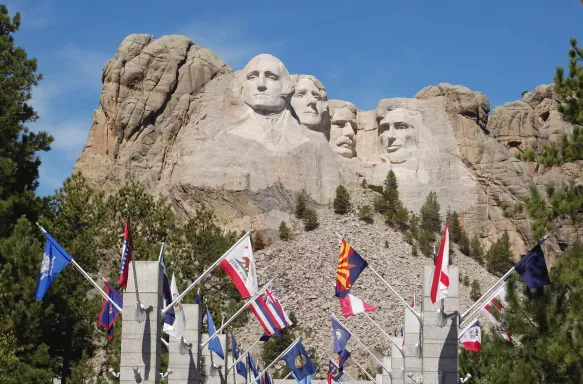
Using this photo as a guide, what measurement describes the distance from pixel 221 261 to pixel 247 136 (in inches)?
1693

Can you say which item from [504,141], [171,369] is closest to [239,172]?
[504,141]

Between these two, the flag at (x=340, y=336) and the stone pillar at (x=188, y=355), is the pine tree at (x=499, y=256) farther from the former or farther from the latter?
the stone pillar at (x=188, y=355)

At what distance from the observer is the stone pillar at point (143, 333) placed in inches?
1066

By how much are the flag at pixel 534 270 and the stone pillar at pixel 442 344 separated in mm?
2093

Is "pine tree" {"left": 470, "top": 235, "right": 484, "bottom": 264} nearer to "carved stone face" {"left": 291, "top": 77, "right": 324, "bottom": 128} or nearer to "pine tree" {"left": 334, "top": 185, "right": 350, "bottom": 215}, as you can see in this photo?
"pine tree" {"left": 334, "top": 185, "right": 350, "bottom": 215}

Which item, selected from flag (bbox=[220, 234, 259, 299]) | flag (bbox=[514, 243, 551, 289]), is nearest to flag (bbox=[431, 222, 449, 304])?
flag (bbox=[514, 243, 551, 289])

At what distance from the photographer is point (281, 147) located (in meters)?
70.7

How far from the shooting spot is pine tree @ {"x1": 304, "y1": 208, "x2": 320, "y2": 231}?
231 feet

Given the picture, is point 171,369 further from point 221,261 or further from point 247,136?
point 247,136

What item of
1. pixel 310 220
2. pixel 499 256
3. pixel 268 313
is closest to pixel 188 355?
pixel 268 313

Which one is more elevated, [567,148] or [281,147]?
[281,147]

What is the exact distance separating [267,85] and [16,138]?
29.0 meters

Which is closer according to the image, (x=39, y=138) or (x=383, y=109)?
(x=39, y=138)

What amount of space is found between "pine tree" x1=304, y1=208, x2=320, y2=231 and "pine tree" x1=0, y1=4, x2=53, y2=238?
27.9 m
